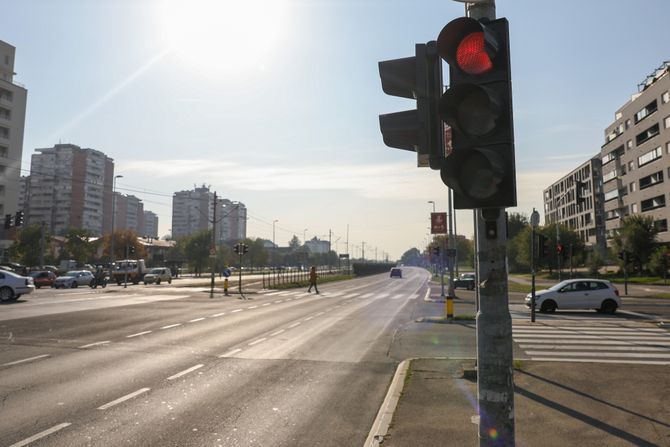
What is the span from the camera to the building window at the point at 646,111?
59.1 metres

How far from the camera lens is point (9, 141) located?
67.6 m

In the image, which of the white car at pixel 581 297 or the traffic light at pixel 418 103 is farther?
the white car at pixel 581 297

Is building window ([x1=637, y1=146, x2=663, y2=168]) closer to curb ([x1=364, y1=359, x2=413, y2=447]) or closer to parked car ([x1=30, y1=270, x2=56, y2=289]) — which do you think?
curb ([x1=364, y1=359, x2=413, y2=447])

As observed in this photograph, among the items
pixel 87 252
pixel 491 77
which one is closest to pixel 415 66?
pixel 491 77

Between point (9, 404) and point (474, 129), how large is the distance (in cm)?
707

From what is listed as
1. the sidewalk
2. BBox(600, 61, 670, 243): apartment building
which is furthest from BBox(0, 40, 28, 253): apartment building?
BBox(600, 61, 670, 243): apartment building

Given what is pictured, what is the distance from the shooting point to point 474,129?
270cm

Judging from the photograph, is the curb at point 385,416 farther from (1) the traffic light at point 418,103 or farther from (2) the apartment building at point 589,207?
(2) the apartment building at point 589,207

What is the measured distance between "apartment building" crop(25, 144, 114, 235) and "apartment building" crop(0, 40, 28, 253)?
230ft

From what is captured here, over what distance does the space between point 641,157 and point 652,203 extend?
22.7 ft

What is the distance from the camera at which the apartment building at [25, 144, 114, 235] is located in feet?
463

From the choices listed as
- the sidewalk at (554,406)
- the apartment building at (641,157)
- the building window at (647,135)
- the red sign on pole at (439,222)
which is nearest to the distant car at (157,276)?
the red sign on pole at (439,222)

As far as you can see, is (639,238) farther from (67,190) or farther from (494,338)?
(67,190)

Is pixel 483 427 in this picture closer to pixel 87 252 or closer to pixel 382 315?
pixel 382 315
